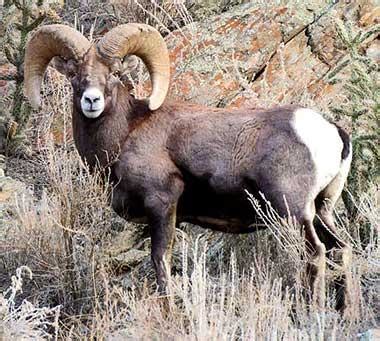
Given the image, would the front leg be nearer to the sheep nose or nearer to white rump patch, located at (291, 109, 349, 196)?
the sheep nose

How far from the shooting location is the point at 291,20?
38.1 ft

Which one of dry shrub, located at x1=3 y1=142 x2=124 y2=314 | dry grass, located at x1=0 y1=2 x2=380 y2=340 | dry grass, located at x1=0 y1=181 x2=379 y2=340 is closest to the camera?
dry grass, located at x1=0 y1=181 x2=379 y2=340

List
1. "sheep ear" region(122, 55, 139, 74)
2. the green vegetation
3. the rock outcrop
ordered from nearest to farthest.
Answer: "sheep ear" region(122, 55, 139, 74), the green vegetation, the rock outcrop

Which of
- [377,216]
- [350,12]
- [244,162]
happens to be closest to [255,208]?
[244,162]

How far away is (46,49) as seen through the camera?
777cm

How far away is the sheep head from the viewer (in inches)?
289

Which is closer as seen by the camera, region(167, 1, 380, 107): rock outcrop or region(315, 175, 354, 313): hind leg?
region(315, 175, 354, 313): hind leg

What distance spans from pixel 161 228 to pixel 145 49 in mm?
1560

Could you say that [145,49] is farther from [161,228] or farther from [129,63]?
[161,228]

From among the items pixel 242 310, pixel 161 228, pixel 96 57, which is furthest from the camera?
pixel 96 57

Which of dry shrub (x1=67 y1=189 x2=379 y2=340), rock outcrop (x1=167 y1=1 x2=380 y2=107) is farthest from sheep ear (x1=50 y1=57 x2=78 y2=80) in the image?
rock outcrop (x1=167 y1=1 x2=380 y2=107)

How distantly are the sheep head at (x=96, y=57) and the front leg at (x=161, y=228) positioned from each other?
0.84 metres

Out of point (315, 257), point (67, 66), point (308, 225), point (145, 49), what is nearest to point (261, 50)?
point (145, 49)

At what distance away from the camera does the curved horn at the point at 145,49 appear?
749cm
